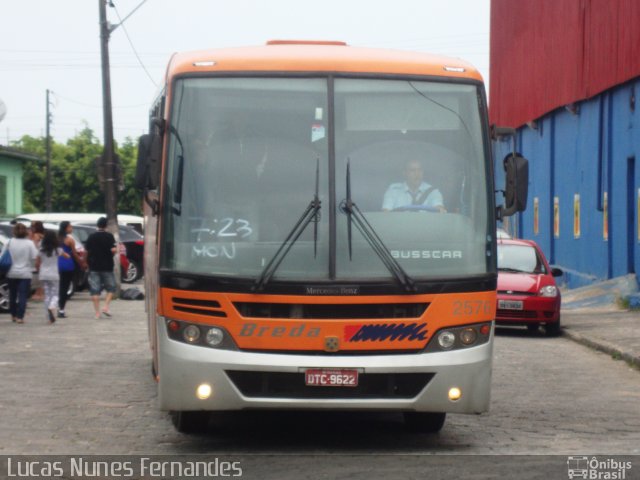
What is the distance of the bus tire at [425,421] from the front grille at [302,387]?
1.22 meters

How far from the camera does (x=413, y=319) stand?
887 cm

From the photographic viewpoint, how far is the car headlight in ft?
68.1

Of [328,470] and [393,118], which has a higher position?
[393,118]

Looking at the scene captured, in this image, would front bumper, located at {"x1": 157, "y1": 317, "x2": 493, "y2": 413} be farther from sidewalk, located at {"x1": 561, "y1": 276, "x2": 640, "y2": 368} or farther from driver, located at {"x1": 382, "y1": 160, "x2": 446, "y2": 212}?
sidewalk, located at {"x1": 561, "y1": 276, "x2": 640, "y2": 368}

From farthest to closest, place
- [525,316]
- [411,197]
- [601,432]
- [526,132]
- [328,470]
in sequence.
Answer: [526,132]
[525,316]
[601,432]
[411,197]
[328,470]

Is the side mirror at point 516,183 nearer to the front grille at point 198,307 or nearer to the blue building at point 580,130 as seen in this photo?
the front grille at point 198,307

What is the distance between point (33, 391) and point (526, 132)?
34097 millimetres

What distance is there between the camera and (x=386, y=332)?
8828 mm

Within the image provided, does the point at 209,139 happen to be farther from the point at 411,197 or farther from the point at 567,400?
the point at 567,400

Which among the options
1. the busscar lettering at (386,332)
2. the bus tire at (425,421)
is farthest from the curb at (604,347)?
the busscar lettering at (386,332)

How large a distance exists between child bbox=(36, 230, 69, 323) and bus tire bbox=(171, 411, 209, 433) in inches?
483

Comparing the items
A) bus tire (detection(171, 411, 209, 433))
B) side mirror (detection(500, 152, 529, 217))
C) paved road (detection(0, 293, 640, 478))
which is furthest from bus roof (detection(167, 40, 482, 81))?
paved road (detection(0, 293, 640, 478))

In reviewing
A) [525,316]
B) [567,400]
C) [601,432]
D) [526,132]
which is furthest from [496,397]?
[526,132]

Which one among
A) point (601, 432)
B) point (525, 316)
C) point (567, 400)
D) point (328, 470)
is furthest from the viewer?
point (525, 316)
